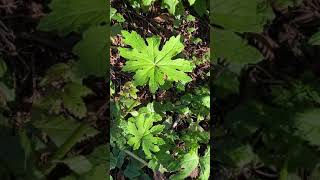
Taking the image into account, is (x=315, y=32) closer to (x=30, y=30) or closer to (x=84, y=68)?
(x=84, y=68)

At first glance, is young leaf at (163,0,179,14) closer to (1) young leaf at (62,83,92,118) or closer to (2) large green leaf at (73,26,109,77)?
(2) large green leaf at (73,26,109,77)

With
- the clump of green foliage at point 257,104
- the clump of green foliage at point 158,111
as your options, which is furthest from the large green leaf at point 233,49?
the clump of green foliage at point 158,111

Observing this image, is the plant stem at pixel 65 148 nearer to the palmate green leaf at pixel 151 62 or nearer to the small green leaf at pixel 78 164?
the small green leaf at pixel 78 164

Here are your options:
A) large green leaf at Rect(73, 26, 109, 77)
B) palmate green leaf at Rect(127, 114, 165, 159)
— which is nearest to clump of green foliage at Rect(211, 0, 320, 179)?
palmate green leaf at Rect(127, 114, 165, 159)

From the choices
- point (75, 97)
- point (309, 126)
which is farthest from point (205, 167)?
point (75, 97)

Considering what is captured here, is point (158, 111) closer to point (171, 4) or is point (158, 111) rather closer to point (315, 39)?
point (171, 4)

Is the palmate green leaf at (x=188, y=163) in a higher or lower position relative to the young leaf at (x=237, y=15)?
lower

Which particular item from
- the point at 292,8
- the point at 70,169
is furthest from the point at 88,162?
the point at 292,8
